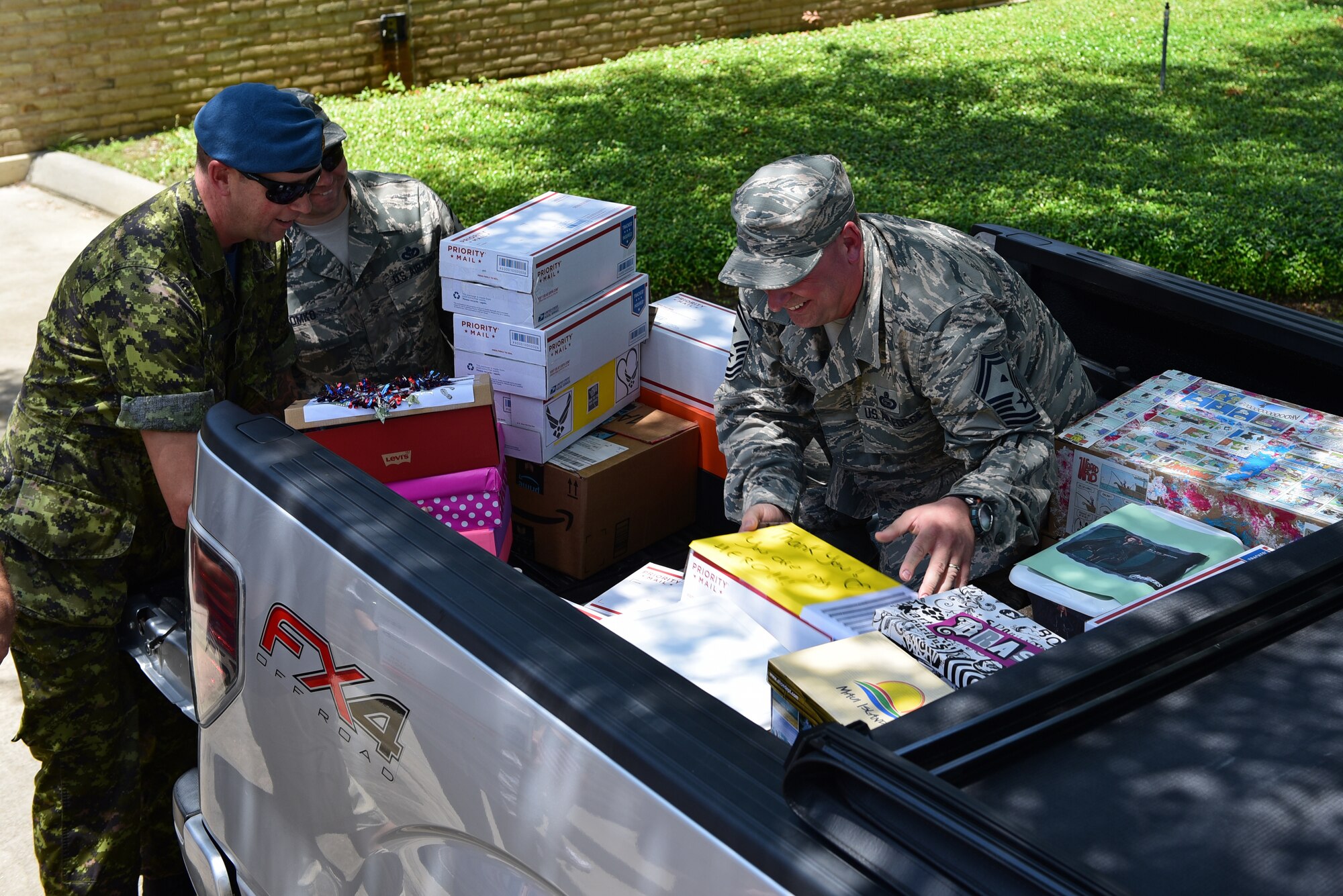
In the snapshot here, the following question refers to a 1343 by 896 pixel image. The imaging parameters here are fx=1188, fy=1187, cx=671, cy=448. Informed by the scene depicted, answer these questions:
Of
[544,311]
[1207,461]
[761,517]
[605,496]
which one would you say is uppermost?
[544,311]

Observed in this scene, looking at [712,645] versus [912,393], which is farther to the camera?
[912,393]

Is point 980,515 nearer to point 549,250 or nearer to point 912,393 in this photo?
point 912,393

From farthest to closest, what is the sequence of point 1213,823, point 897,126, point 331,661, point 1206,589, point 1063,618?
point 897,126 → point 1063,618 → point 331,661 → point 1206,589 → point 1213,823

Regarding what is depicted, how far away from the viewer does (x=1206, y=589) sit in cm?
156

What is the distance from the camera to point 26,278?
6.99m

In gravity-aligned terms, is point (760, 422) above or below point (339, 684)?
below

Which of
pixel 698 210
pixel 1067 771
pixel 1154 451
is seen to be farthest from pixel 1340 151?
pixel 1067 771

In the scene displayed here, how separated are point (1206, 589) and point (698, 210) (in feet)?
20.4

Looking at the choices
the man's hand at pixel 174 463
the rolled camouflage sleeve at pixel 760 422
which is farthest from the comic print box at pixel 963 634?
the man's hand at pixel 174 463

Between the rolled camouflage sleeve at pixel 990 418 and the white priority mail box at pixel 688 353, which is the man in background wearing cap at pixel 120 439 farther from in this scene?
the rolled camouflage sleeve at pixel 990 418

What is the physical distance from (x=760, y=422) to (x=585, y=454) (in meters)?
0.49

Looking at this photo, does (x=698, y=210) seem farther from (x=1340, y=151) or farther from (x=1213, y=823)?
(x=1213, y=823)

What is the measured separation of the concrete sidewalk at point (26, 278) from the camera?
124 inches

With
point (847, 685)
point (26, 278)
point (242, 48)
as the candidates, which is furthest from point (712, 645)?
point (242, 48)
